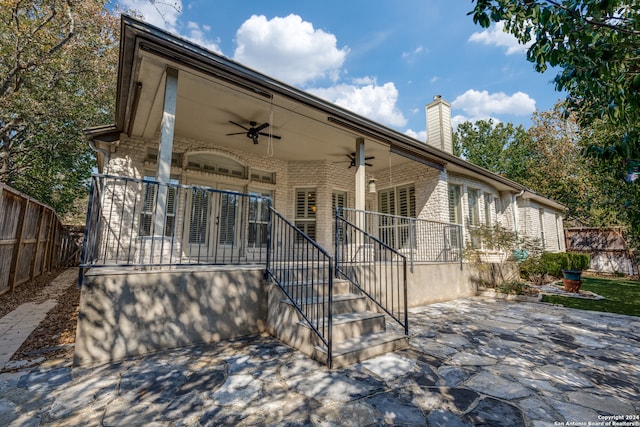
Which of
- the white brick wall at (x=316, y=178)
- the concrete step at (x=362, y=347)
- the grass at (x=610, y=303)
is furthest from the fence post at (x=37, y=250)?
the grass at (x=610, y=303)

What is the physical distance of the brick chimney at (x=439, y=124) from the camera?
31.4 feet

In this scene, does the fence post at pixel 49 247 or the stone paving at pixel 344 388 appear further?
the fence post at pixel 49 247

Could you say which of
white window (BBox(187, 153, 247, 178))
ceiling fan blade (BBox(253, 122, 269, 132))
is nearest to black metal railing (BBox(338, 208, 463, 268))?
ceiling fan blade (BBox(253, 122, 269, 132))

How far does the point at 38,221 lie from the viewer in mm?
7309

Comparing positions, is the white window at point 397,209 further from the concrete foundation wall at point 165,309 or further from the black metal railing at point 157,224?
the concrete foundation wall at point 165,309

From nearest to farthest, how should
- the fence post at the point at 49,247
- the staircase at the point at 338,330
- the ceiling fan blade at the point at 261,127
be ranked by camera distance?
1. the staircase at the point at 338,330
2. the ceiling fan blade at the point at 261,127
3. the fence post at the point at 49,247

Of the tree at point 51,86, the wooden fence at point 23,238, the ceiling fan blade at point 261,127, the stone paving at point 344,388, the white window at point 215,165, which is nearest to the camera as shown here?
the stone paving at point 344,388

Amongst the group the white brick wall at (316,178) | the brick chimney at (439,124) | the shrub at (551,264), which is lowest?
the shrub at (551,264)

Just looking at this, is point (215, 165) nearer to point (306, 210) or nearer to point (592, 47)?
point (306, 210)

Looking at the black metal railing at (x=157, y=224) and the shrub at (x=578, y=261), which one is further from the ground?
the black metal railing at (x=157, y=224)

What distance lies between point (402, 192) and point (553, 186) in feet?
47.3

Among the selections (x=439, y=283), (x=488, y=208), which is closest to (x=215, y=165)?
(x=439, y=283)

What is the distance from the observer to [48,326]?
385 centimetres

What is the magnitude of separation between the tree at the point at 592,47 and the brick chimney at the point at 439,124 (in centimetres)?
726
